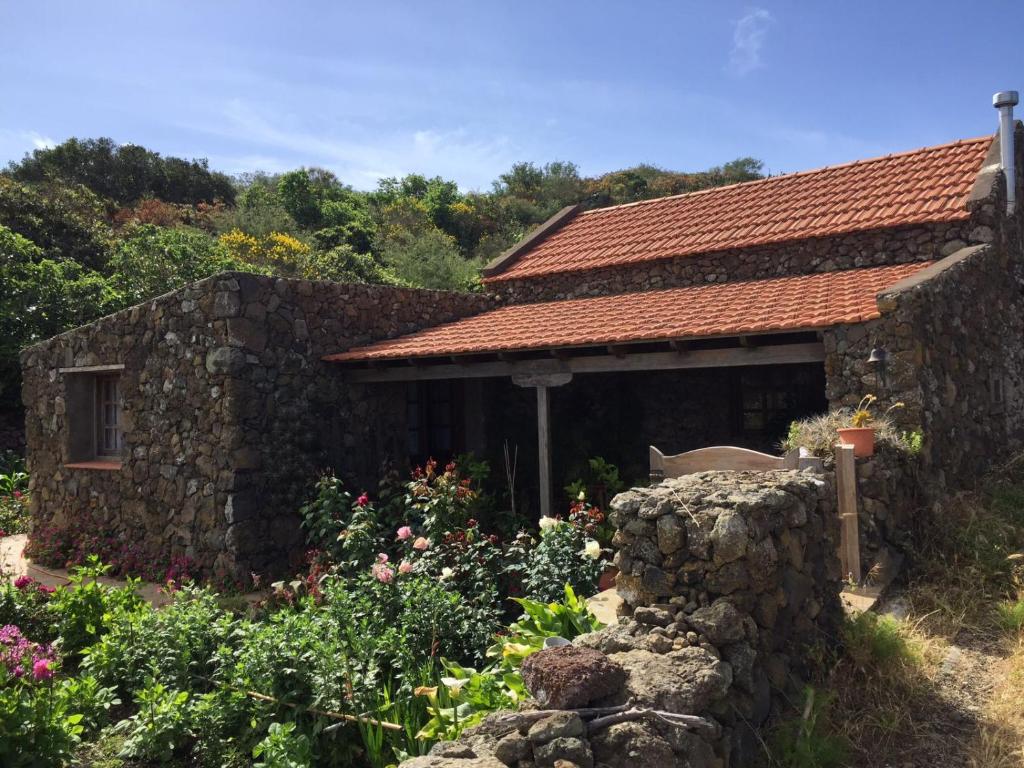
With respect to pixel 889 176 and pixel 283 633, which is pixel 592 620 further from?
pixel 889 176

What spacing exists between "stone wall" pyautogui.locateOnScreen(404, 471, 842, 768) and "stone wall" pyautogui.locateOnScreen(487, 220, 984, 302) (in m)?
5.76

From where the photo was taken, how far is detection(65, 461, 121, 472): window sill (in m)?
9.50

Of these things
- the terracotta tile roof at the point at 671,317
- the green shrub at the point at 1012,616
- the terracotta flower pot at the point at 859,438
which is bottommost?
the green shrub at the point at 1012,616

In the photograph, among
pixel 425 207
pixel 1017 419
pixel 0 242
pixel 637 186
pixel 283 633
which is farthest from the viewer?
pixel 637 186

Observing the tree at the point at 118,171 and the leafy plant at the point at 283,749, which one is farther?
the tree at the point at 118,171

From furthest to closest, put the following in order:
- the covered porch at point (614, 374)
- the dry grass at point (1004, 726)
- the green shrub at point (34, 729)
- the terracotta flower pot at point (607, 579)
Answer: the covered porch at point (614, 374), the terracotta flower pot at point (607, 579), the green shrub at point (34, 729), the dry grass at point (1004, 726)

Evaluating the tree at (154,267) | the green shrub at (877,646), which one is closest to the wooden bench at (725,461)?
the green shrub at (877,646)

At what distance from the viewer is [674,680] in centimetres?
309

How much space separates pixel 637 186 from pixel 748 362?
3256 cm

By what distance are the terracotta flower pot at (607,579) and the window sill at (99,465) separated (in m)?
6.61

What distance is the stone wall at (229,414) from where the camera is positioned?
8148 millimetres

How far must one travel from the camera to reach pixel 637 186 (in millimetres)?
37812

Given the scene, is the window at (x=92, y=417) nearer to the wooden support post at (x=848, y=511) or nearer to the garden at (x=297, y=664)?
the garden at (x=297, y=664)

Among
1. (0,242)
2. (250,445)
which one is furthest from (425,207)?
(250,445)
